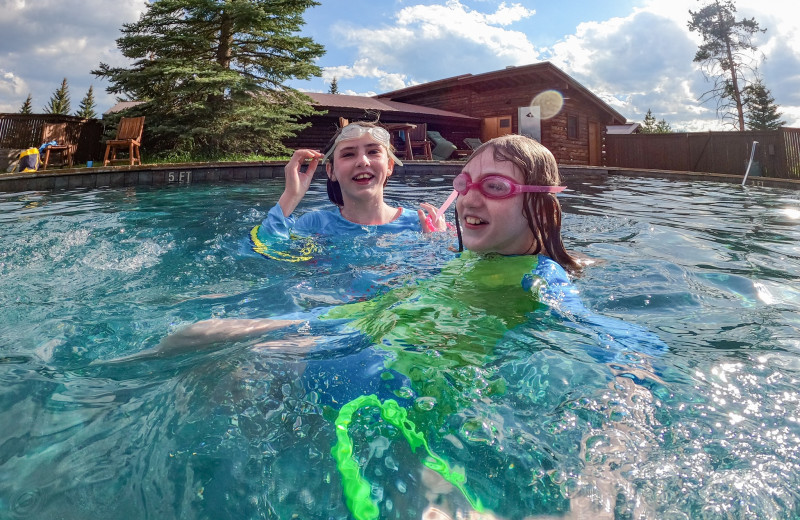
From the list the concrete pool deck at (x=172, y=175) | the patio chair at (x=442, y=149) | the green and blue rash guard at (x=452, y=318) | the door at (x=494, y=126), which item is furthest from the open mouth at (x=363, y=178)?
the door at (x=494, y=126)

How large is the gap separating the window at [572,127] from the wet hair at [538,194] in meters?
24.8

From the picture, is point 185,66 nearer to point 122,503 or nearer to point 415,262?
point 415,262

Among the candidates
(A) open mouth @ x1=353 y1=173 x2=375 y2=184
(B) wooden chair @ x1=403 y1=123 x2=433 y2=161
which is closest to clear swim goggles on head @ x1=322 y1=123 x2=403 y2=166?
(A) open mouth @ x1=353 y1=173 x2=375 y2=184

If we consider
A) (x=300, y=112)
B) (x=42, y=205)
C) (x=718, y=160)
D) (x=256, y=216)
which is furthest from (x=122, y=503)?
(x=718, y=160)

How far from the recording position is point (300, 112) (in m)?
16.4

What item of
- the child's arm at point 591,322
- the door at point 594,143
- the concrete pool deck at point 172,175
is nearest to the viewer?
the child's arm at point 591,322

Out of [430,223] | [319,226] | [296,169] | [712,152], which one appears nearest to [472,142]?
[712,152]

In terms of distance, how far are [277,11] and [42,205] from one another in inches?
440

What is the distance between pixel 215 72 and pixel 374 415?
1519 centimetres

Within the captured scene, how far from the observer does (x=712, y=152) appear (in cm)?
1933

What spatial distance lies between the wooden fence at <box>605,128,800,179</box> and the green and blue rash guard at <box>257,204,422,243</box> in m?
17.5

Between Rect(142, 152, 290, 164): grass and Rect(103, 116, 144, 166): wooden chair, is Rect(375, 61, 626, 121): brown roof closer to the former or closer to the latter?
Rect(142, 152, 290, 164): grass

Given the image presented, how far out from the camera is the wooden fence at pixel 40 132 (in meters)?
15.2

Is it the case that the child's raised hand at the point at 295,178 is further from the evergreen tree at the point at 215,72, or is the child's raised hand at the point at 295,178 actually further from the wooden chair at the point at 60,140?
the wooden chair at the point at 60,140
